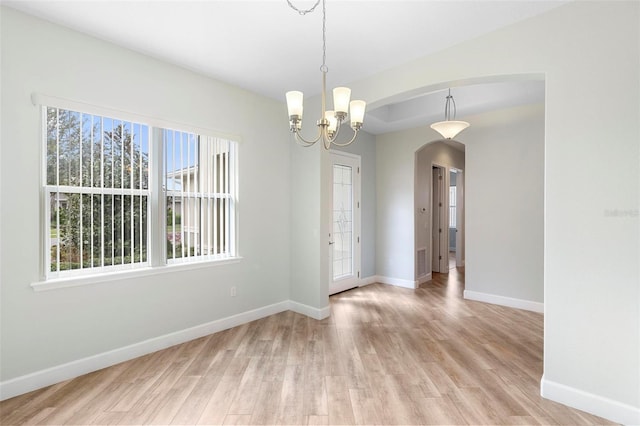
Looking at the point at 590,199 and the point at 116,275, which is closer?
the point at 590,199

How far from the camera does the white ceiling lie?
2320mm

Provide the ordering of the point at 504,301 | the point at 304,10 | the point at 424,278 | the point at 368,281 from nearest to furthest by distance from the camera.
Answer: the point at 304,10 → the point at 504,301 → the point at 368,281 → the point at 424,278

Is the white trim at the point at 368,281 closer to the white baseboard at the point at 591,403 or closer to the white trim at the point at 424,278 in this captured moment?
the white trim at the point at 424,278

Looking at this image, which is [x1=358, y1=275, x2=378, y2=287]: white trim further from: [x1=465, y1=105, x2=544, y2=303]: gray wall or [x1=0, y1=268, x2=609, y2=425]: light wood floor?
[x1=0, y1=268, x2=609, y2=425]: light wood floor

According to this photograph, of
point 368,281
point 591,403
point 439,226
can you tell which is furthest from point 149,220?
point 439,226

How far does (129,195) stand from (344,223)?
338cm

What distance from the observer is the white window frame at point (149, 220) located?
8.14 ft

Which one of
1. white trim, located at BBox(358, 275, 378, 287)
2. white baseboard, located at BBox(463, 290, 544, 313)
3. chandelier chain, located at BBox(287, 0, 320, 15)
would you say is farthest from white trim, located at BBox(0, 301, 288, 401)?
white baseboard, located at BBox(463, 290, 544, 313)

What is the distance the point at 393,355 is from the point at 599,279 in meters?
1.75

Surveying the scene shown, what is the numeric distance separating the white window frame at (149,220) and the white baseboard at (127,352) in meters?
0.67

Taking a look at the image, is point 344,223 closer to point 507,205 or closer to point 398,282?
point 398,282

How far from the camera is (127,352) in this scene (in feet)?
9.45

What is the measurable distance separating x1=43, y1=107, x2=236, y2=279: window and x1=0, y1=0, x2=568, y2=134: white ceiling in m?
0.75

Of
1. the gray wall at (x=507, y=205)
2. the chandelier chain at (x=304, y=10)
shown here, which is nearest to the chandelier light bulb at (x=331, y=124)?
the chandelier chain at (x=304, y=10)
